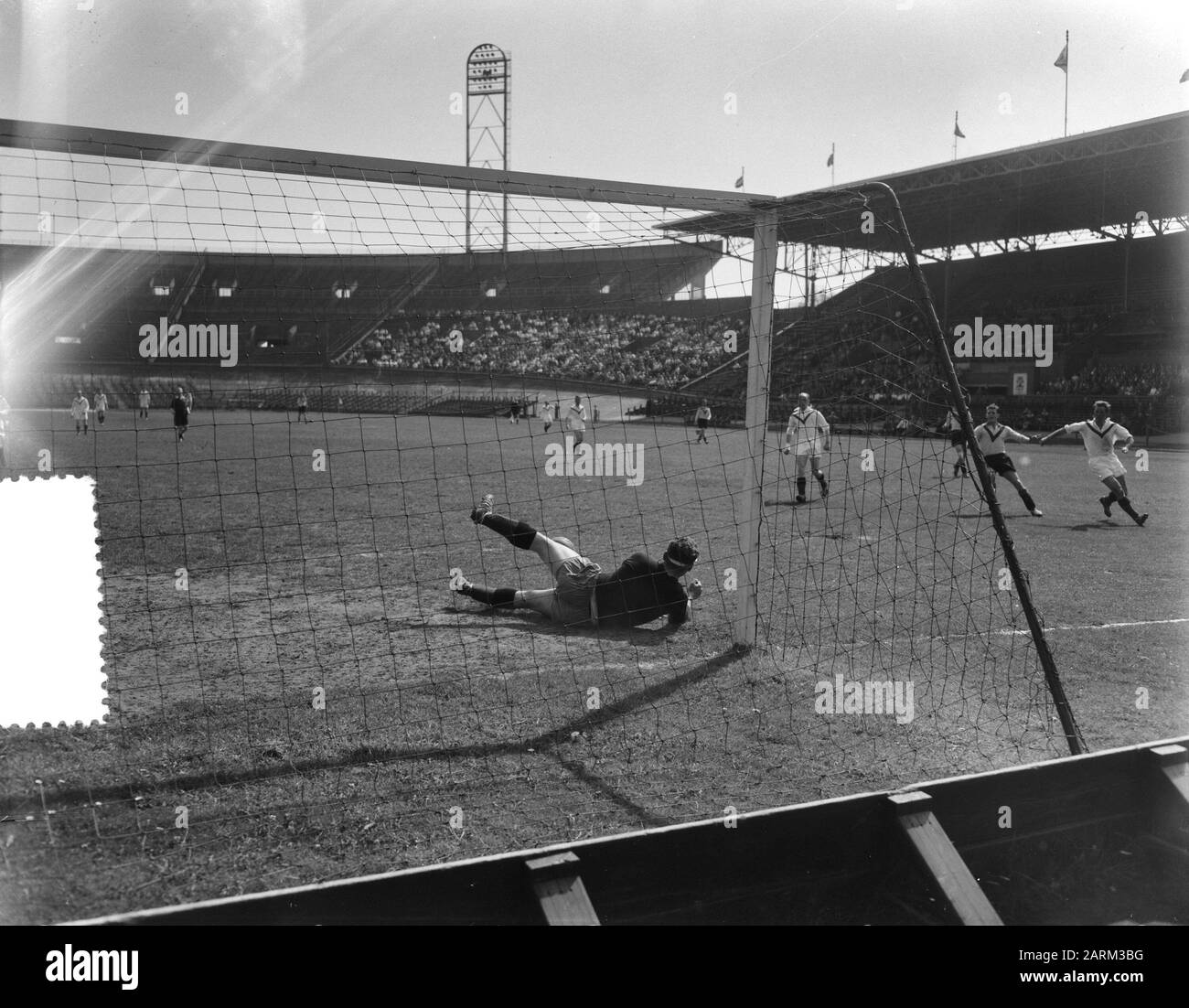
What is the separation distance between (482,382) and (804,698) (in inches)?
1666

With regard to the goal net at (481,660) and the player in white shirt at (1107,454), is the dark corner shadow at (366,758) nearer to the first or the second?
the goal net at (481,660)

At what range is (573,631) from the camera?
24.3 feet

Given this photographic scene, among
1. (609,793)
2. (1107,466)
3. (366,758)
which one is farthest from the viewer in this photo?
(1107,466)

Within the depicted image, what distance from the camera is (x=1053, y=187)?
37562 millimetres

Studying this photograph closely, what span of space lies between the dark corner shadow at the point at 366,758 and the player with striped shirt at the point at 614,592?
1.22 metres

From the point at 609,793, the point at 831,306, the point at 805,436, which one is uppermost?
the point at 831,306

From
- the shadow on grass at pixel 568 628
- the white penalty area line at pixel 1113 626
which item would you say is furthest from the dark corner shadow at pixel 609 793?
the white penalty area line at pixel 1113 626

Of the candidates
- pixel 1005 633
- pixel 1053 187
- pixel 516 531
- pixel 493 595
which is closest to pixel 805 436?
pixel 1005 633

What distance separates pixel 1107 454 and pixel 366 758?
12.4 metres

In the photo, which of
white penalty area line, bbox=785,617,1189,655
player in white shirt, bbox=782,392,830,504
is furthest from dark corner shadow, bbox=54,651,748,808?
player in white shirt, bbox=782,392,830,504

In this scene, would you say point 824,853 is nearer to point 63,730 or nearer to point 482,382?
point 63,730

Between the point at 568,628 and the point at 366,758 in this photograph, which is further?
the point at 568,628

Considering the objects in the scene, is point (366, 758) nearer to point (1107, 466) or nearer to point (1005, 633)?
point (1005, 633)

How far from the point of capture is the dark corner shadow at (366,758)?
14.7 ft
